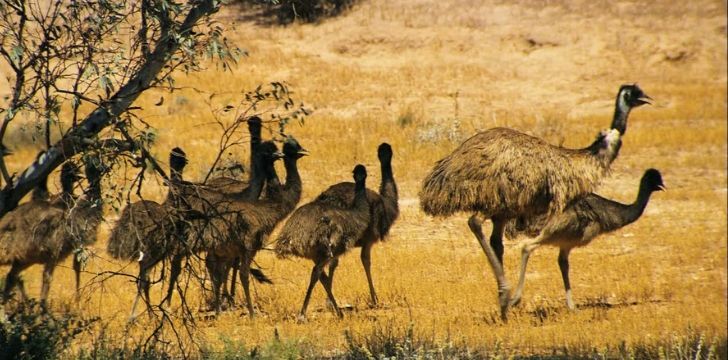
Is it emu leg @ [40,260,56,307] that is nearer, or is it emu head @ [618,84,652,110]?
emu leg @ [40,260,56,307]

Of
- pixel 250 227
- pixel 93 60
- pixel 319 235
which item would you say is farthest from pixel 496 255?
pixel 93 60

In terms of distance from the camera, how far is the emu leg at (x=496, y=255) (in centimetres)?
1293

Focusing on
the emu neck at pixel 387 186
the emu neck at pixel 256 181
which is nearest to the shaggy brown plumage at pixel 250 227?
the emu neck at pixel 256 181

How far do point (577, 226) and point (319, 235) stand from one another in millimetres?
3297

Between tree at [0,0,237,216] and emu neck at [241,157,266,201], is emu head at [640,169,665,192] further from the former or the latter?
tree at [0,0,237,216]

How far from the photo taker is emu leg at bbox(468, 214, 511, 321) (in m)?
12.9

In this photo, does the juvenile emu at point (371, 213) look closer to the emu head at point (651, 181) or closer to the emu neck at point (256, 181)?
the emu neck at point (256, 181)

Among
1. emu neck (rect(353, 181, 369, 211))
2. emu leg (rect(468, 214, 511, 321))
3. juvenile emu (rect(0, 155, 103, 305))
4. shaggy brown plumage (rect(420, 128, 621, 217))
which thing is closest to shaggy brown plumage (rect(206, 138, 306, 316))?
emu neck (rect(353, 181, 369, 211))

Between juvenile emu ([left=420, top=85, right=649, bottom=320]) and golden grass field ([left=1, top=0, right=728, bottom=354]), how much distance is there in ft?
4.03

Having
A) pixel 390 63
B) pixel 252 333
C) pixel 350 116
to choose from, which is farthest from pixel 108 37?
pixel 390 63

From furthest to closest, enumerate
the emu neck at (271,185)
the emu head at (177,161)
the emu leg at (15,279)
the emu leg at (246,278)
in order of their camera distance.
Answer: the emu neck at (271,185) < the emu head at (177,161) < the emu leg at (15,279) < the emu leg at (246,278)

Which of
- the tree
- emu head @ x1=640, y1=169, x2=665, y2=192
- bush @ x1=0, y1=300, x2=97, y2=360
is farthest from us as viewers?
emu head @ x1=640, y1=169, x2=665, y2=192

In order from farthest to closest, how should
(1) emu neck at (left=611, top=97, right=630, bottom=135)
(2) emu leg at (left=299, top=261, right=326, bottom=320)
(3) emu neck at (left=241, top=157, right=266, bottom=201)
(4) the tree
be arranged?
(3) emu neck at (left=241, top=157, right=266, bottom=201) → (1) emu neck at (left=611, top=97, right=630, bottom=135) → (2) emu leg at (left=299, top=261, right=326, bottom=320) → (4) the tree

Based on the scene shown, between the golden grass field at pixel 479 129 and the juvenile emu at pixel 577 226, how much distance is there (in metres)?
0.60
